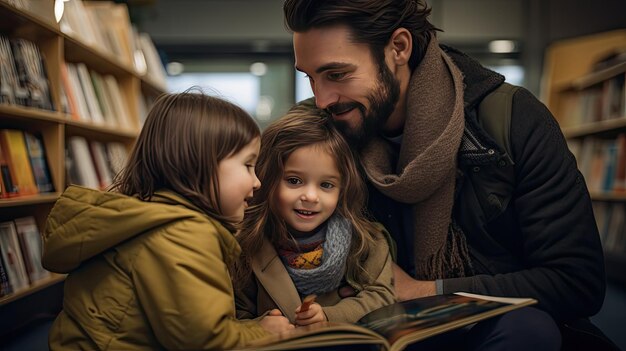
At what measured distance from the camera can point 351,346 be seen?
98 centimetres

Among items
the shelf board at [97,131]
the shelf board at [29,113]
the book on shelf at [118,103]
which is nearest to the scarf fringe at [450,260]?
the shelf board at [29,113]

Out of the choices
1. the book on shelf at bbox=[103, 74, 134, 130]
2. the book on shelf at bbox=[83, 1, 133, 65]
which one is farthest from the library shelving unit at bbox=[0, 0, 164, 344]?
the book on shelf at bbox=[83, 1, 133, 65]

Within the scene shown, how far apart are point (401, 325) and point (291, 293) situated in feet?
1.19

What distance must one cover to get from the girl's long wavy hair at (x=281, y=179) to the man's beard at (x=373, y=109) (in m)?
0.04

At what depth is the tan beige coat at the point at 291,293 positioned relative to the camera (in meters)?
1.20

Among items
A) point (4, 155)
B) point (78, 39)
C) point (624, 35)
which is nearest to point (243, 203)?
point (4, 155)

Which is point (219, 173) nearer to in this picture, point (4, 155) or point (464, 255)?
point (464, 255)

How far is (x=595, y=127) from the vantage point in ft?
12.5

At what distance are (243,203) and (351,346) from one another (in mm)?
337

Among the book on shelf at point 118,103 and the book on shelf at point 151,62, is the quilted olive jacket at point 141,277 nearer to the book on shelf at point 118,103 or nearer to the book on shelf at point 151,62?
the book on shelf at point 118,103

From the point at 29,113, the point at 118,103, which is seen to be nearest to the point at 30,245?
the point at 29,113

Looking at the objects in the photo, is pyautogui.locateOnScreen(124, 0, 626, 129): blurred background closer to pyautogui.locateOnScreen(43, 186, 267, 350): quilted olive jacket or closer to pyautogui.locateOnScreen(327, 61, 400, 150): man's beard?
pyautogui.locateOnScreen(327, 61, 400, 150): man's beard

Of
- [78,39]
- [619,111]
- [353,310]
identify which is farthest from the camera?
[619,111]

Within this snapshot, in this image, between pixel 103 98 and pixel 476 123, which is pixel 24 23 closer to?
pixel 103 98
